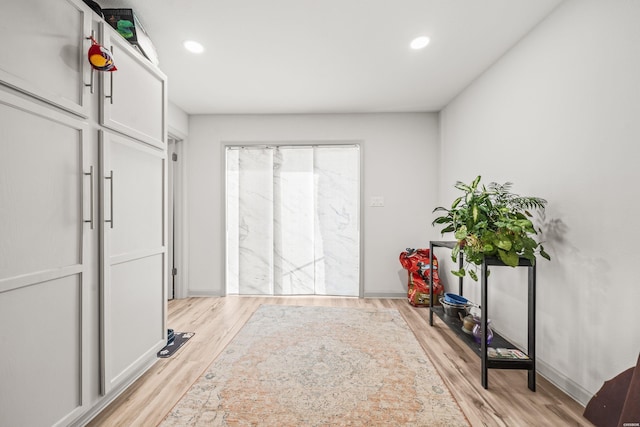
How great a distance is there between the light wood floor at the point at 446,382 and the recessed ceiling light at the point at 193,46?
242 cm

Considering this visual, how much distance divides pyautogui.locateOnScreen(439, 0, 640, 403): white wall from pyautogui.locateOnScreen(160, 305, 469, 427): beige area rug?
814 mm

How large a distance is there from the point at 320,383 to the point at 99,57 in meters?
2.17

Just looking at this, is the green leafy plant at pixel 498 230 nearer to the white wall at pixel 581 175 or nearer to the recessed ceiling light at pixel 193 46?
the white wall at pixel 581 175

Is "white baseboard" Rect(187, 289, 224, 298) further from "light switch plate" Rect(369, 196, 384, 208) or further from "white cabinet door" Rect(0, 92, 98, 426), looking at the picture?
"light switch plate" Rect(369, 196, 384, 208)

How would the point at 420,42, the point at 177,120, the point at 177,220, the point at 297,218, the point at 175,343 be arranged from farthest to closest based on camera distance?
the point at 297,218 → the point at 177,220 → the point at 177,120 → the point at 175,343 → the point at 420,42

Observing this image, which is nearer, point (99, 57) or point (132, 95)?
point (99, 57)

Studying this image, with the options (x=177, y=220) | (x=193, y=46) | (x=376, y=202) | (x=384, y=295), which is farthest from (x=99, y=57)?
(x=384, y=295)

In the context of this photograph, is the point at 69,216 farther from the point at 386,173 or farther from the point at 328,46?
the point at 386,173

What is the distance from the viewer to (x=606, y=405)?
132cm

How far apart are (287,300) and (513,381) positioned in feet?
7.81

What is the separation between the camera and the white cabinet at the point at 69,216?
3.34 ft

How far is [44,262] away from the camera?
1.13 m

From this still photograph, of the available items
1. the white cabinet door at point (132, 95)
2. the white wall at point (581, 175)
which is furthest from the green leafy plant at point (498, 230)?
the white cabinet door at point (132, 95)

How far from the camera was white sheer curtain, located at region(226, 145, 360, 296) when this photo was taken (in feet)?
11.7
